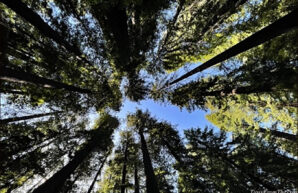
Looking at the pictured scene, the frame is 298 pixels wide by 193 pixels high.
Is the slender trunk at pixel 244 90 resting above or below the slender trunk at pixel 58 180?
above

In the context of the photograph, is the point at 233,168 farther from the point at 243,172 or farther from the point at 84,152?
the point at 84,152

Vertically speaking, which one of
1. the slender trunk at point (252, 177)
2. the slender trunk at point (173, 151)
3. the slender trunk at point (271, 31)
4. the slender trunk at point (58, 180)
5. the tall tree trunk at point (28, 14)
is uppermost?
the tall tree trunk at point (28, 14)

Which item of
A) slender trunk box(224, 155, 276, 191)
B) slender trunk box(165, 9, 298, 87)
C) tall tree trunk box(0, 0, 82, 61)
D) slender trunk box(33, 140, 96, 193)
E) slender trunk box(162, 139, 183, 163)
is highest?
tall tree trunk box(0, 0, 82, 61)

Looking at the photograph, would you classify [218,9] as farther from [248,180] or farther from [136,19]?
[248,180]

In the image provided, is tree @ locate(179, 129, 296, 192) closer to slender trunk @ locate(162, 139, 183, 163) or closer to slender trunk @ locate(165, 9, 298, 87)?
slender trunk @ locate(162, 139, 183, 163)

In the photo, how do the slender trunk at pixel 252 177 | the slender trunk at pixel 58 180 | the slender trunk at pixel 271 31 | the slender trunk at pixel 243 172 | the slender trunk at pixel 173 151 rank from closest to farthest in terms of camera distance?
the slender trunk at pixel 271 31 → the slender trunk at pixel 58 180 → the slender trunk at pixel 252 177 → the slender trunk at pixel 243 172 → the slender trunk at pixel 173 151

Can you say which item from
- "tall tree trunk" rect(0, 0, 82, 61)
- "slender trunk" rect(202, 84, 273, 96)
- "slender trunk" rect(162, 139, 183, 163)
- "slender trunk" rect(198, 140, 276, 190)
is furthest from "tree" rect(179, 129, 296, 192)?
"tall tree trunk" rect(0, 0, 82, 61)

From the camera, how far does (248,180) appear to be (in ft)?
31.1

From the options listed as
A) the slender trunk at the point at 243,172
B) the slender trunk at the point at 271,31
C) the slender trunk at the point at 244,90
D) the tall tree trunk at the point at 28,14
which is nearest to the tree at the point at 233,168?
the slender trunk at the point at 243,172

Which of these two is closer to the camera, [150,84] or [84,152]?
[84,152]

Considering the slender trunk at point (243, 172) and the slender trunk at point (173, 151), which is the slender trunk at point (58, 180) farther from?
the slender trunk at point (243, 172)

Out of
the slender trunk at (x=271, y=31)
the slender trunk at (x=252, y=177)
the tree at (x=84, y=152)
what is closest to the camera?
the slender trunk at (x=271, y=31)

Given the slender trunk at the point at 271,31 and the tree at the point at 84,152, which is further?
the tree at the point at 84,152

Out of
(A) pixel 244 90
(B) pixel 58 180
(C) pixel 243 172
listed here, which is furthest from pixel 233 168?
(B) pixel 58 180
